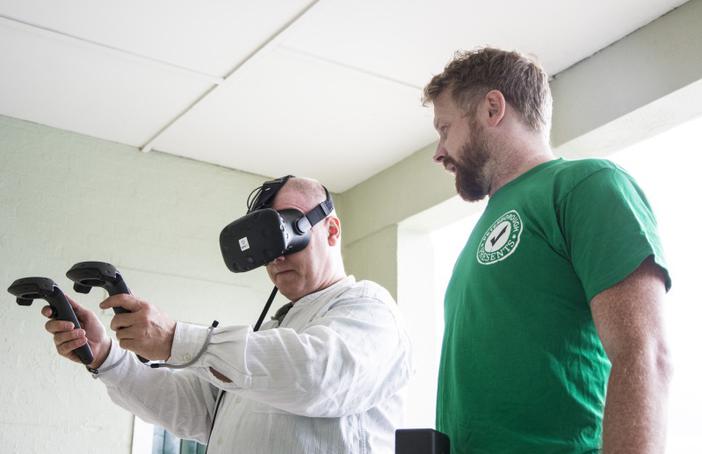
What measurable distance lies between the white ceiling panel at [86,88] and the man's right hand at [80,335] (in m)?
1.51

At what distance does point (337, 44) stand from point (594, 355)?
195 centimetres

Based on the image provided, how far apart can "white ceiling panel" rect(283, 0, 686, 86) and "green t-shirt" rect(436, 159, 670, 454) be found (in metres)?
1.50

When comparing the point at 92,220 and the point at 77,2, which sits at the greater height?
the point at 77,2

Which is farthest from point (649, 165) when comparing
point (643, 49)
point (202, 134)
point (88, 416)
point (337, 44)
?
point (88, 416)

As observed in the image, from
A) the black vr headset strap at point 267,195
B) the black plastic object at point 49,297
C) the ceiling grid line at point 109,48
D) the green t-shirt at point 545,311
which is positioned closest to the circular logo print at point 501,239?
the green t-shirt at point 545,311

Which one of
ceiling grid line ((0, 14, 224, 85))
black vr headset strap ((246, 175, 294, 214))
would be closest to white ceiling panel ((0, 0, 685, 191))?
ceiling grid line ((0, 14, 224, 85))

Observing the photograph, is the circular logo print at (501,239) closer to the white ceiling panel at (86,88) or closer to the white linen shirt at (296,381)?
the white linen shirt at (296,381)

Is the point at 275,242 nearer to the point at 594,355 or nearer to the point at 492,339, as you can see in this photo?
the point at 492,339

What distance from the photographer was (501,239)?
129 cm

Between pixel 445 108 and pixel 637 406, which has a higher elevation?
pixel 445 108

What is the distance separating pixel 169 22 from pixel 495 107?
1.65 m

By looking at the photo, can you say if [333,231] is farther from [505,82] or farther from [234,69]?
[234,69]

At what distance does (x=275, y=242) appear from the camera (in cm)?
160

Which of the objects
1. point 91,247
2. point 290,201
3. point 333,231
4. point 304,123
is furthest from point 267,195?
point 91,247
